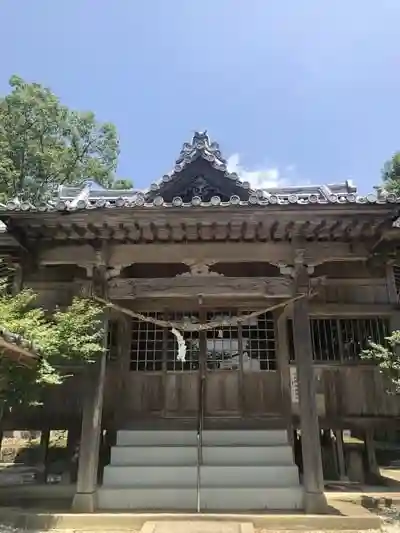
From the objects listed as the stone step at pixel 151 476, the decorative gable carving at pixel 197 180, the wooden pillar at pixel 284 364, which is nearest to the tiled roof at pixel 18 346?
the stone step at pixel 151 476

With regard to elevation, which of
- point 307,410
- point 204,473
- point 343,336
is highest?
point 343,336

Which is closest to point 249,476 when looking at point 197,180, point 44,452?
point 44,452

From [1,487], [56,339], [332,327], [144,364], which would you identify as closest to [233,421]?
[144,364]

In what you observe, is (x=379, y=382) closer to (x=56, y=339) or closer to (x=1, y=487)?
(x=56, y=339)

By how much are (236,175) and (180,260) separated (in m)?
2.42

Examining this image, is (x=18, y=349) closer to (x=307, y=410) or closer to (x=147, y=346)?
(x=147, y=346)

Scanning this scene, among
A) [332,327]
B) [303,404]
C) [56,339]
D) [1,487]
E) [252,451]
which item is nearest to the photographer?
[56,339]

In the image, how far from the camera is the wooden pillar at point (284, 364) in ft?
28.1

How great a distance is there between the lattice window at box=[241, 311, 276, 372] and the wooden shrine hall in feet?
0.10

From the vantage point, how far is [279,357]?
892cm

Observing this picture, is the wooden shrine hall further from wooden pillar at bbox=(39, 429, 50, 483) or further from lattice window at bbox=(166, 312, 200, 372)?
wooden pillar at bbox=(39, 429, 50, 483)

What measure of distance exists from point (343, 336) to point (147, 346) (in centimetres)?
422

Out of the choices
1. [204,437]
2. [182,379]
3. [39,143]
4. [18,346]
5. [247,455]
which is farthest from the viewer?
[39,143]

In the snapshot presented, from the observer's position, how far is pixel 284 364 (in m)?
8.84
